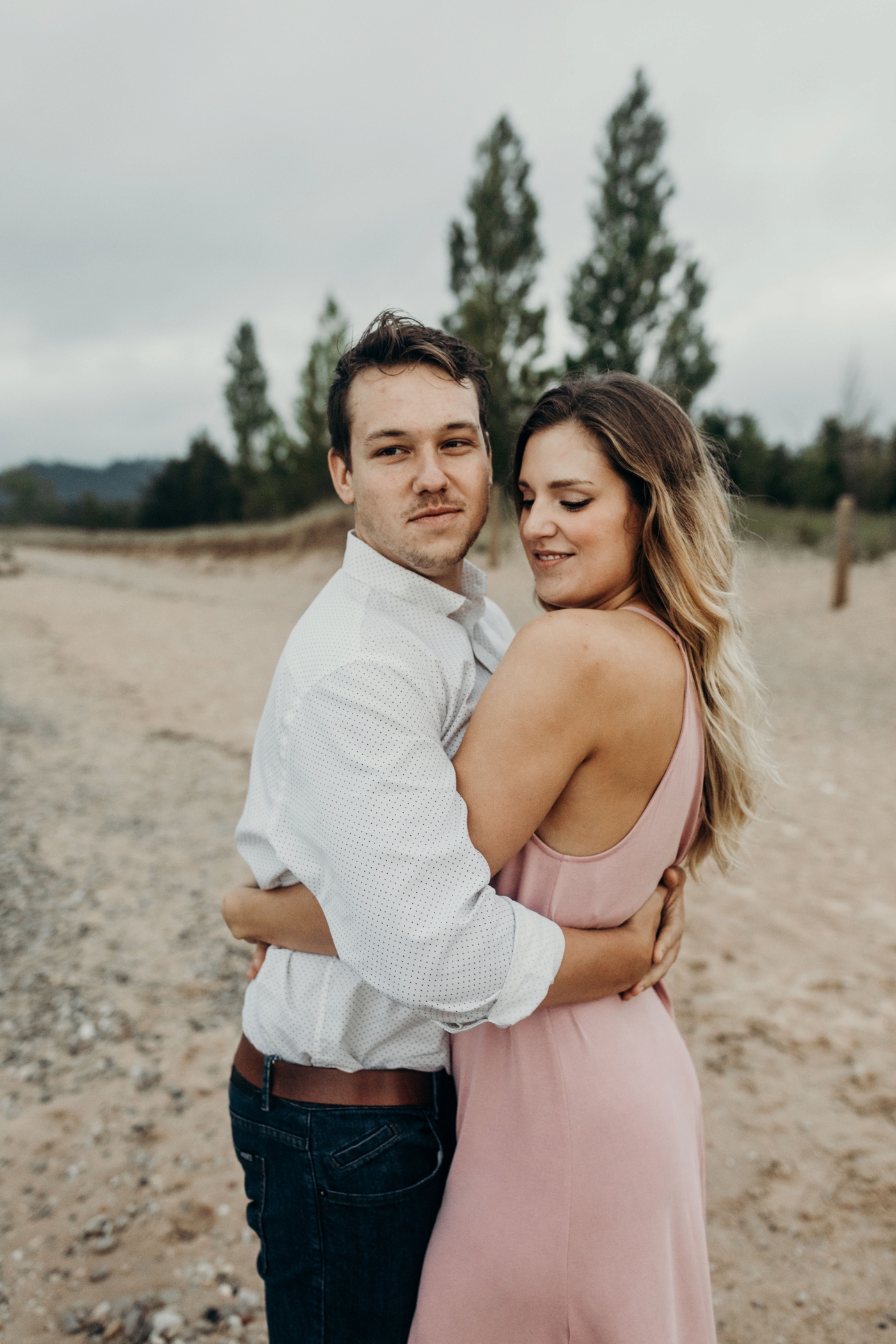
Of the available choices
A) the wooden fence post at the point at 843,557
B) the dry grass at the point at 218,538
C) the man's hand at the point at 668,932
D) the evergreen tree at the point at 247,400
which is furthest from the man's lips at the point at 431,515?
the evergreen tree at the point at 247,400

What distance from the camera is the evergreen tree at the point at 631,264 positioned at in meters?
20.7

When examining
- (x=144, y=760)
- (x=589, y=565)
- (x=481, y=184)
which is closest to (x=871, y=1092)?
(x=589, y=565)

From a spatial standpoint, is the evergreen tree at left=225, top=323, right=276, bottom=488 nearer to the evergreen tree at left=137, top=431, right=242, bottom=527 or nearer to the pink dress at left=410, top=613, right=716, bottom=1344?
the evergreen tree at left=137, top=431, right=242, bottom=527

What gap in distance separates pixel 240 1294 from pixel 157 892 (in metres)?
2.96

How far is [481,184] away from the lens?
21.1 metres

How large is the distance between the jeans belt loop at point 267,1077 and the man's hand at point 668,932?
716 mm

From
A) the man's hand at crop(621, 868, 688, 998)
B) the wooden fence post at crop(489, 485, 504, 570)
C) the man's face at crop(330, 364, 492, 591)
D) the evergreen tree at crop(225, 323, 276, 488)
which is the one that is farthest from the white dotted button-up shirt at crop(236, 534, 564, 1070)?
the evergreen tree at crop(225, 323, 276, 488)

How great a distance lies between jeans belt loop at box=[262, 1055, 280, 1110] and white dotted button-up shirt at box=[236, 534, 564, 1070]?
19 mm

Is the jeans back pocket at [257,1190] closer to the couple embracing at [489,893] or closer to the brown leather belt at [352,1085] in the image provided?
the couple embracing at [489,893]

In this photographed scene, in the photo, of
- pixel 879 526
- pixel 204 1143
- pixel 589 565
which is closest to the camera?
pixel 589 565

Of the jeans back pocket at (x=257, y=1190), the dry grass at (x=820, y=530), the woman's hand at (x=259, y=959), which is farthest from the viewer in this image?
the dry grass at (x=820, y=530)

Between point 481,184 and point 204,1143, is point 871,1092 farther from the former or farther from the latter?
point 481,184

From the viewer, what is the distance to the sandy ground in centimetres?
264

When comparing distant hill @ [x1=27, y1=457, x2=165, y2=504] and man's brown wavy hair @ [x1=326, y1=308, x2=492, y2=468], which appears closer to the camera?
man's brown wavy hair @ [x1=326, y1=308, x2=492, y2=468]
